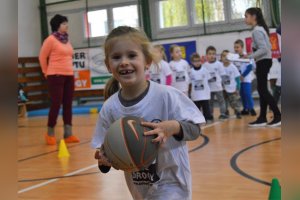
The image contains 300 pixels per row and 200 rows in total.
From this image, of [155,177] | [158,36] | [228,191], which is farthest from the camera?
[158,36]

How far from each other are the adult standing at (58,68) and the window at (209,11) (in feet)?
20.5

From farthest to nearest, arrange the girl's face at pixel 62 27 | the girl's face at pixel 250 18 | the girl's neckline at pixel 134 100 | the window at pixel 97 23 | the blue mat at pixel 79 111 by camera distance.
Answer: the window at pixel 97 23 < the blue mat at pixel 79 111 < the girl's face at pixel 250 18 < the girl's face at pixel 62 27 < the girl's neckline at pixel 134 100

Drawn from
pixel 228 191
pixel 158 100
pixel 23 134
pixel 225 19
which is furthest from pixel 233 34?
pixel 158 100

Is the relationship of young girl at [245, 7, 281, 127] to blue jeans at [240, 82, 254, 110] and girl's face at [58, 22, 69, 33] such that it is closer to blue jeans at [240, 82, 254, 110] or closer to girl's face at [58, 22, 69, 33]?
blue jeans at [240, 82, 254, 110]

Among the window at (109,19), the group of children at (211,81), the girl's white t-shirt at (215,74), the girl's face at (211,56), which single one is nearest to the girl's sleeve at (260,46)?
the group of children at (211,81)

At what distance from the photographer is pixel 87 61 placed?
12273 mm

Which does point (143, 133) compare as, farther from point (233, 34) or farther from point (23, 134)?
point (233, 34)

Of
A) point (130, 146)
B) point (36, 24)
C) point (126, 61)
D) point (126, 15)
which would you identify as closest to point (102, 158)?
point (130, 146)

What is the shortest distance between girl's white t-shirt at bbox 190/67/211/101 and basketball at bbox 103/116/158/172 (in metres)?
5.57

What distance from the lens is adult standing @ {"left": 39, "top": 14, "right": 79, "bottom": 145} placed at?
521cm

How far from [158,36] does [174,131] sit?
1028 cm

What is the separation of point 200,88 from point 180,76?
52cm

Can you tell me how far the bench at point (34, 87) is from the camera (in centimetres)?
1234

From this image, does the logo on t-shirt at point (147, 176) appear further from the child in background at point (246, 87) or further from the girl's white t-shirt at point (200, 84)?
the child in background at point (246, 87)
